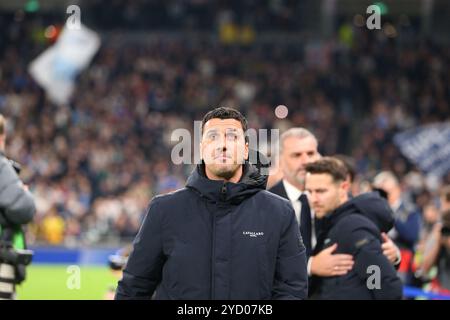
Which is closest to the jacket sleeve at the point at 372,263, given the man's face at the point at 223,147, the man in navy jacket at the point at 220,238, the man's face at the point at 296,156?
the man's face at the point at 296,156

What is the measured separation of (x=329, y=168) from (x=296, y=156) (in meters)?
0.58

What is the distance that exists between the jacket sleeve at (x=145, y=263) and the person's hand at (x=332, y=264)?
66.8 inches

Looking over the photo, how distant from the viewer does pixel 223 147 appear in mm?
4246

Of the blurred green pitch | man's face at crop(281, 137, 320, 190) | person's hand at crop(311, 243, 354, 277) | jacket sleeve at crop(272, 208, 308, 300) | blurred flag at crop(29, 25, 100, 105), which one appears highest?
blurred flag at crop(29, 25, 100, 105)

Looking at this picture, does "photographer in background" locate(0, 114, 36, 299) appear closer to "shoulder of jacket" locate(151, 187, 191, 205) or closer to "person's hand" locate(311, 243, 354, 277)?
"person's hand" locate(311, 243, 354, 277)

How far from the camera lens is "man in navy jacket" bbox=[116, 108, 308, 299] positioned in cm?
416

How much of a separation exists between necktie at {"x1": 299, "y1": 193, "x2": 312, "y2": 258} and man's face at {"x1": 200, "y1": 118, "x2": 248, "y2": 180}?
183cm

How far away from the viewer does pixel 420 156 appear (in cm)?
1738

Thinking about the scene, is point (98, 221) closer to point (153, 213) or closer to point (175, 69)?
point (175, 69)

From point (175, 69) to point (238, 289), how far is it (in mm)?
24836

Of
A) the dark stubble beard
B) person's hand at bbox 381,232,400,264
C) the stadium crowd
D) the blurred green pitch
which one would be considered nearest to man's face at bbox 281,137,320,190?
person's hand at bbox 381,232,400,264

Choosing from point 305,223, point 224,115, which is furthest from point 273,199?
point 305,223

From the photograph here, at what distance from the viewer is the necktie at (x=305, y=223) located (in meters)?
6.04

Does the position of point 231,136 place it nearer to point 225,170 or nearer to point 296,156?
point 225,170
